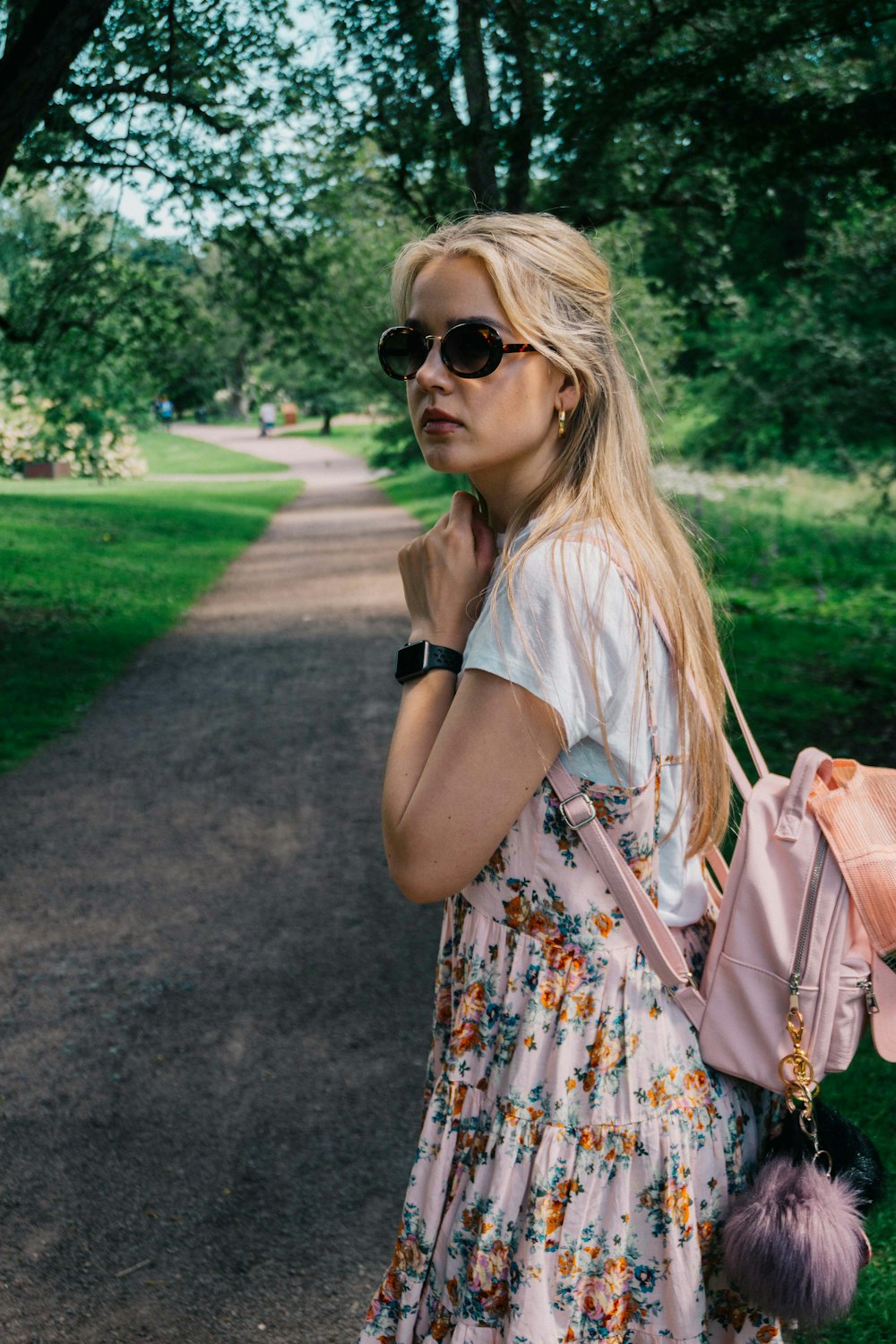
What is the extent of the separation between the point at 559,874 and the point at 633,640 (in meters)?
0.33

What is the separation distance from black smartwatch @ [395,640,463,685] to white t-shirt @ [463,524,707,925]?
0.44 ft

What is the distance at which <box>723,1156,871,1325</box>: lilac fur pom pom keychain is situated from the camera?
1.54 metres

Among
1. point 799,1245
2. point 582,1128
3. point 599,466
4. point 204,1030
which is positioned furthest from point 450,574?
point 204,1030

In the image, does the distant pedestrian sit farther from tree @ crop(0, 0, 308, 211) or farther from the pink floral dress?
the pink floral dress

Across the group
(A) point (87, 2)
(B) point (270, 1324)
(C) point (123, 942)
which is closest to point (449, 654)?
(B) point (270, 1324)

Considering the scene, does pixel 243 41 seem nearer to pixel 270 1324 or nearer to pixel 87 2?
pixel 87 2

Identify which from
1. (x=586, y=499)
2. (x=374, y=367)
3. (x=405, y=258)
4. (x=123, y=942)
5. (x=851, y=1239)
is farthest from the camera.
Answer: (x=374, y=367)

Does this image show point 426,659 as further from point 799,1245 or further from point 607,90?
point 607,90

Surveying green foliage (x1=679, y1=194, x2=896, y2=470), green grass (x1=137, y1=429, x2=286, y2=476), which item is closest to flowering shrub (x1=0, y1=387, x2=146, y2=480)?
green foliage (x1=679, y1=194, x2=896, y2=470)

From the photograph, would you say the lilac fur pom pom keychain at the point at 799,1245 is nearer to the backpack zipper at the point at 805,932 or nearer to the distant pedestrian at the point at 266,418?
the backpack zipper at the point at 805,932

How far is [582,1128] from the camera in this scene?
1.64 metres

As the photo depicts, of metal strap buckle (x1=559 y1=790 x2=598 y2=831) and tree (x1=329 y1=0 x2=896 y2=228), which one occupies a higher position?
tree (x1=329 y1=0 x2=896 y2=228)

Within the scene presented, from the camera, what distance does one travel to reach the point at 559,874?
5.39 ft

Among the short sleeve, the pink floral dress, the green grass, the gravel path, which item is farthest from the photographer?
the green grass
